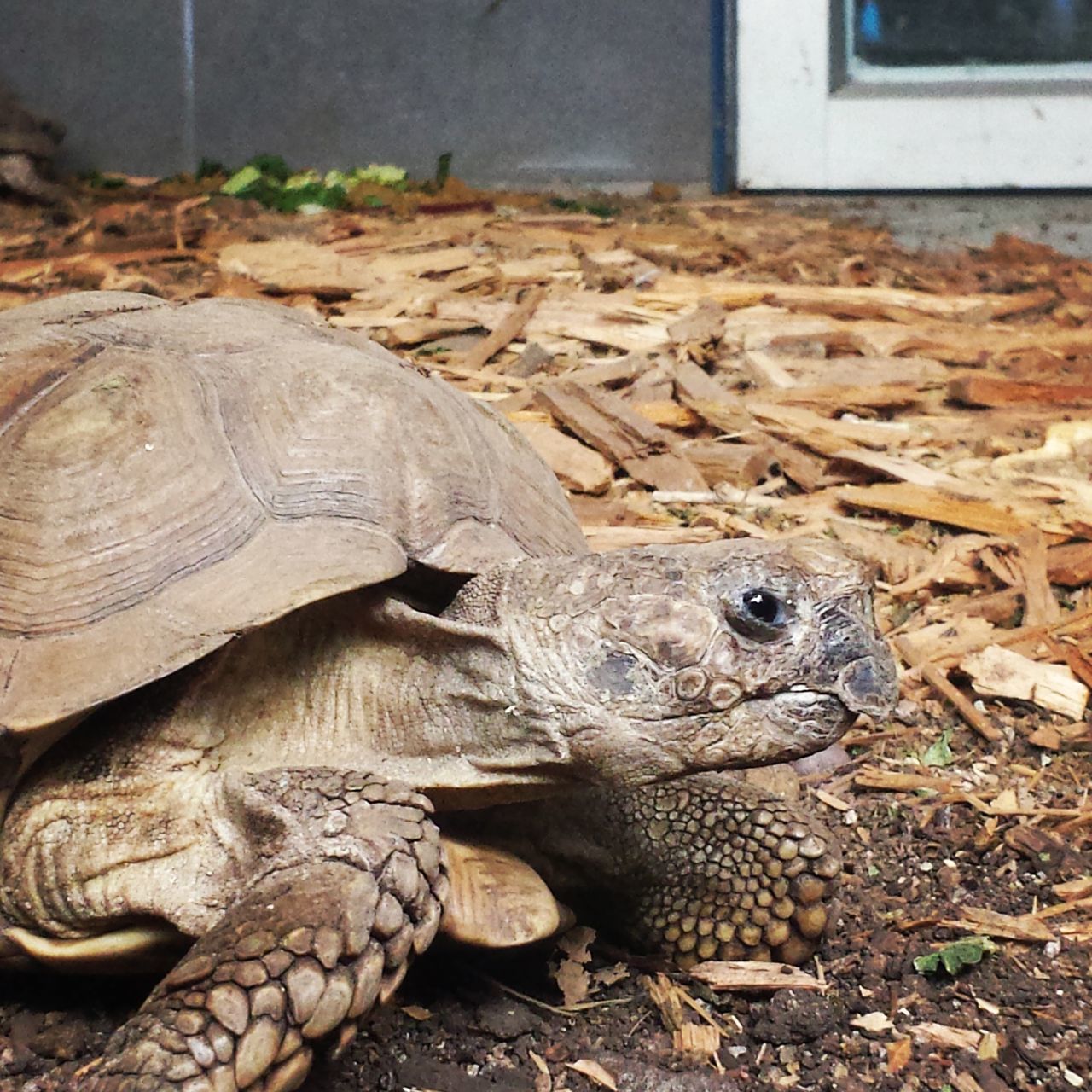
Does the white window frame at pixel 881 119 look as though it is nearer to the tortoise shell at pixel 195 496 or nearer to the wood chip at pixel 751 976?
the tortoise shell at pixel 195 496

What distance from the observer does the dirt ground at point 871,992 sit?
195 centimetres

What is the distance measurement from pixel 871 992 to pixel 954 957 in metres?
0.15

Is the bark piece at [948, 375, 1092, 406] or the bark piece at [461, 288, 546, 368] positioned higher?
the bark piece at [461, 288, 546, 368]

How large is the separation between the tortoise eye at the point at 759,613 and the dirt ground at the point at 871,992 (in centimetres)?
65

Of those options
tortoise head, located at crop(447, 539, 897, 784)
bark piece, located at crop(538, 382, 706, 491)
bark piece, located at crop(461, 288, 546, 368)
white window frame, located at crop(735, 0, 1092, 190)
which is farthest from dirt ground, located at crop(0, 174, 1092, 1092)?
white window frame, located at crop(735, 0, 1092, 190)

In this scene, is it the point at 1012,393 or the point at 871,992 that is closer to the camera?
the point at 871,992

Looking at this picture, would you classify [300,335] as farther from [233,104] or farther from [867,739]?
[233,104]

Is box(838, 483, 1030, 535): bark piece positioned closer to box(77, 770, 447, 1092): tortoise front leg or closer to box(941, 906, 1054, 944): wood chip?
box(941, 906, 1054, 944): wood chip

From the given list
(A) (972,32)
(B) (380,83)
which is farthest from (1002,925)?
(B) (380,83)

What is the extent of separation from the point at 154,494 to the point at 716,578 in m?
0.85

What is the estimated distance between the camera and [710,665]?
5.98 feet

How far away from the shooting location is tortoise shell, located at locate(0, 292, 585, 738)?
1.91 m

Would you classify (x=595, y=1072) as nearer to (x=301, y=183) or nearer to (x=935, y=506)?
(x=935, y=506)

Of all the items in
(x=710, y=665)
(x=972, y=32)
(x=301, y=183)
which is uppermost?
(x=972, y=32)
